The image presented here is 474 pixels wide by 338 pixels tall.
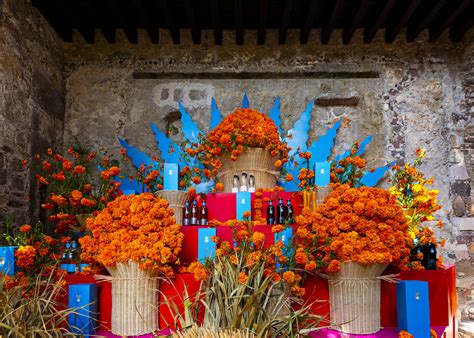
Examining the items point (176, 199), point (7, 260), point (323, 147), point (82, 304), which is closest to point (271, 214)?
point (176, 199)

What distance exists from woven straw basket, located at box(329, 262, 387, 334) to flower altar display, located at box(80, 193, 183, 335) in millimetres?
1011

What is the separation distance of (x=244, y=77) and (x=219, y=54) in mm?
451

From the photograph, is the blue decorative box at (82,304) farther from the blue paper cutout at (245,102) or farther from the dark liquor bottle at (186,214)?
the blue paper cutout at (245,102)

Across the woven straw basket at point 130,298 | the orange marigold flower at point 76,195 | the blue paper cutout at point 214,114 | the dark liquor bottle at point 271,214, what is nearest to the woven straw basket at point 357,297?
the dark liquor bottle at point 271,214

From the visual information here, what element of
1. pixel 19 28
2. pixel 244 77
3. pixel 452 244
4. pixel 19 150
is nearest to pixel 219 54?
pixel 244 77

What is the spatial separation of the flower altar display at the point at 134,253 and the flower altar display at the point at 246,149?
1173 mm

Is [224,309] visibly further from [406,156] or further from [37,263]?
[406,156]

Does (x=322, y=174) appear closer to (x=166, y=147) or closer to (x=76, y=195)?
(x=76, y=195)

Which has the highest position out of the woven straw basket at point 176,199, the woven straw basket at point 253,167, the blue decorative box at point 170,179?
the woven straw basket at point 253,167

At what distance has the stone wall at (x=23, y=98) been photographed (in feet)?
13.3

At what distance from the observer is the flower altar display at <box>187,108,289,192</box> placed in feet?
12.0

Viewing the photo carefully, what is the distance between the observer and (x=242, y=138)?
3.61m

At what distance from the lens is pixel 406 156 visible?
5.43 metres

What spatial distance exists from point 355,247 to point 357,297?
309 mm
